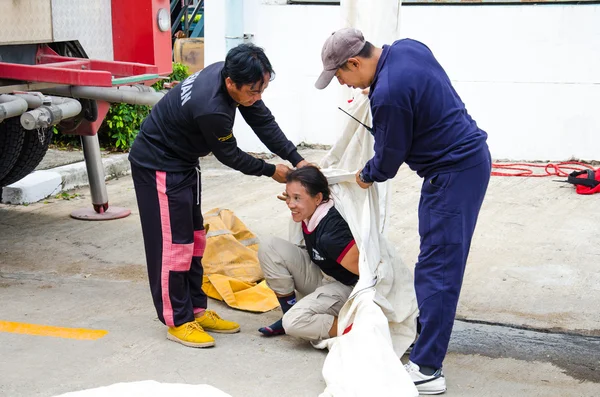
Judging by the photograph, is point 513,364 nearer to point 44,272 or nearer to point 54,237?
point 44,272

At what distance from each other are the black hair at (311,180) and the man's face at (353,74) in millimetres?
593

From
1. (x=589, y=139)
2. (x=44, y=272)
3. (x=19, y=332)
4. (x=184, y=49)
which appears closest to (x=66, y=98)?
(x=44, y=272)

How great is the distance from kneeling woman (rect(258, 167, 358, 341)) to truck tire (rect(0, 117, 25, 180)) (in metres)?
2.24

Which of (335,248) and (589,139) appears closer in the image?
(335,248)

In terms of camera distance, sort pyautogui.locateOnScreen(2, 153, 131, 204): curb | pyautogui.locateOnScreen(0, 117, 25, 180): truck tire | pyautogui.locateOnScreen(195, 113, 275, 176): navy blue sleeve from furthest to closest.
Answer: pyautogui.locateOnScreen(2, 153, 131, 204): curb < pyautogui.locateOnScreen(0, 117, 25, 180): truck tire < pyautogui.locateOnScreen(195, 113, 275, 176): navy blue sleeve

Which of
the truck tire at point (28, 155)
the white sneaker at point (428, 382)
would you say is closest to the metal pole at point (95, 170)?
the truck tire at point (28, 155)

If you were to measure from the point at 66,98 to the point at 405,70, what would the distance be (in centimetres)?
236

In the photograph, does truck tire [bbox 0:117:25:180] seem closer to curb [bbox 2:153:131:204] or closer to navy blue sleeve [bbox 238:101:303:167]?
curb [bbox 2:153:131:204]

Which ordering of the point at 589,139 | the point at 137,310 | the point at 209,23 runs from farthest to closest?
the point at 209,23, the point at 589,139, the point at 137,310

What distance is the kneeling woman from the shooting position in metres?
3.79

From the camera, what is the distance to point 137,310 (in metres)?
4.40

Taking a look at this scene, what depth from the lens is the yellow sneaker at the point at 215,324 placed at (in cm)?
406

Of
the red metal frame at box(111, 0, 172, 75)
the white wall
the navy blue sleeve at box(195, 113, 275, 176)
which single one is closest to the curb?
the white wall

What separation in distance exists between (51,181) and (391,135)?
449cm
